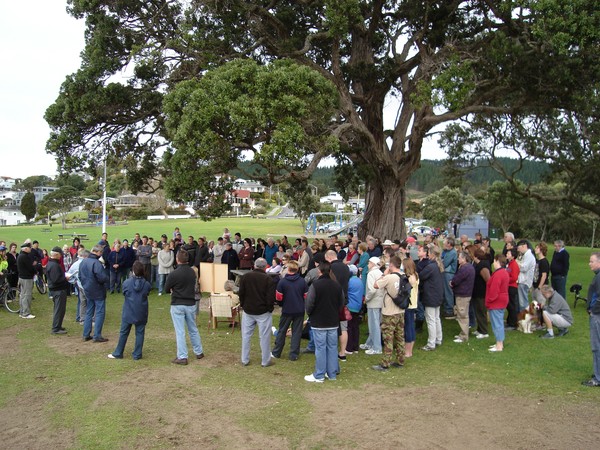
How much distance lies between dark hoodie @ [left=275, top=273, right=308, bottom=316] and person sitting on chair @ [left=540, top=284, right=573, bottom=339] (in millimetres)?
5018

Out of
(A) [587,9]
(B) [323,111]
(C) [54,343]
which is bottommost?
(C) [54,343]

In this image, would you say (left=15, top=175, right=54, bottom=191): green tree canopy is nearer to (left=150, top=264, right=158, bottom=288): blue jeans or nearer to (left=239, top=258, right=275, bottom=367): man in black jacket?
(left=150, top=264, right=158, bottom=288): blue jeans

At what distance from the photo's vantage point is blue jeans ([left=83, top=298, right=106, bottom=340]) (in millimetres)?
9820

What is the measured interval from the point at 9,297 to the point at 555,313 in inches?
523

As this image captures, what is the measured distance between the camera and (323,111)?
1521 cm

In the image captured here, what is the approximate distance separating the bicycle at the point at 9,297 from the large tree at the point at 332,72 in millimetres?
5021

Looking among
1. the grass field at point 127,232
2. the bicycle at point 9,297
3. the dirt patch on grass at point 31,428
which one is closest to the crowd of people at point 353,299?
the bicycle at point 9,297

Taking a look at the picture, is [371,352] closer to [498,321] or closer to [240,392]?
[498,321]

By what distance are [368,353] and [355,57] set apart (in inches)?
578

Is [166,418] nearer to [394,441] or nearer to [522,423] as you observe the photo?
[394,441]

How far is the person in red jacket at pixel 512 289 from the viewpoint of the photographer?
33.3 ft

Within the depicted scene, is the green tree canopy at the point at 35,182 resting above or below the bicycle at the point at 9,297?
above

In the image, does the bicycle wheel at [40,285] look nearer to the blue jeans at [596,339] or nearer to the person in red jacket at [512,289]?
the person in red jacket at [512,289]

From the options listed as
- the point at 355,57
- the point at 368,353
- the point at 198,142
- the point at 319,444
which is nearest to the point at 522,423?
the point at 319,444
